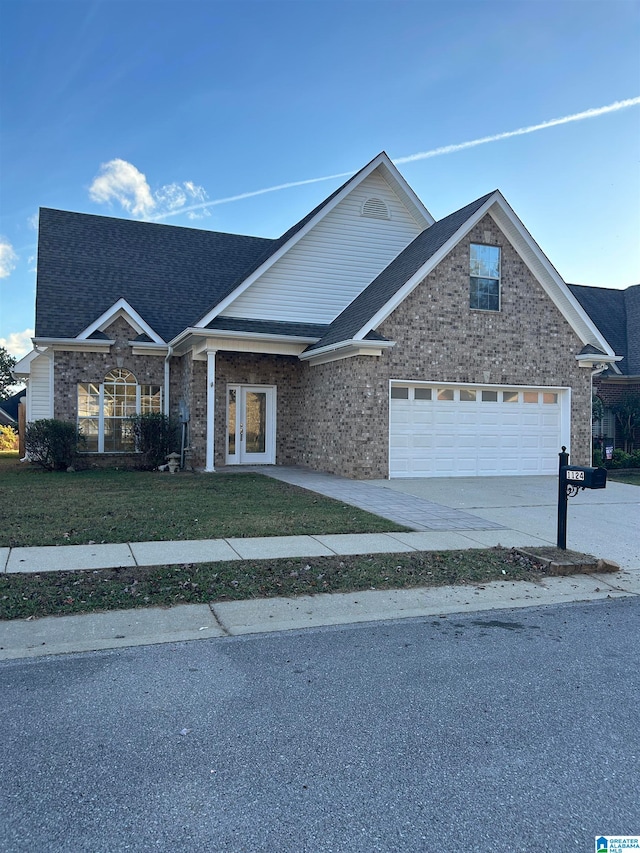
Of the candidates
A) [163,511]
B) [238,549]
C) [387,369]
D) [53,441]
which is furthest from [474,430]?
[53,441]

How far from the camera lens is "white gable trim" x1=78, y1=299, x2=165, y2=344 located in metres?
18.7

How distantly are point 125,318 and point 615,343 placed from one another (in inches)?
705

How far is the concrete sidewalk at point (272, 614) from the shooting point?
5.30 metres

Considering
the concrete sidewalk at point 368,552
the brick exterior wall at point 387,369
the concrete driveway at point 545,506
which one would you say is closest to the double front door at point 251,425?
the brick exterior wall at point 387,369

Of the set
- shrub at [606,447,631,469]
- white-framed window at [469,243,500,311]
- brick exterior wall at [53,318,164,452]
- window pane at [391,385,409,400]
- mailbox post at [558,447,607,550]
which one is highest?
white-framed window at [469,243,500,311]

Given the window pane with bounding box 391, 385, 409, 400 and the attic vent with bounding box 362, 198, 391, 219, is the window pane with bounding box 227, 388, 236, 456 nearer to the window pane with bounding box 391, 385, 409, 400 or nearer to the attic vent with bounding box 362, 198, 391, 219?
the window pane with bounding box 391, 385, 409, 400

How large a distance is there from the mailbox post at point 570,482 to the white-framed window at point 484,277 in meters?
8.89

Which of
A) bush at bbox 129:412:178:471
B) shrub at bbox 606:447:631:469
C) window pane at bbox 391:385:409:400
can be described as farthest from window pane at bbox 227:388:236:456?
shrub at bbox 606:447:631:469

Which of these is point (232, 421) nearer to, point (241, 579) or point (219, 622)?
point (241, 579)

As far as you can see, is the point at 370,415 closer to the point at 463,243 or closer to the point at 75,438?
the point at 463,243

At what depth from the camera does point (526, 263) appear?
55.7 ft

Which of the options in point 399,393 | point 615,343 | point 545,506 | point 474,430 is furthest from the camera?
point 615,343

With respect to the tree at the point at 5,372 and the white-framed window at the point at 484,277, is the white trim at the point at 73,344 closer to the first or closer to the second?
the white-framed window at the point at 484,277

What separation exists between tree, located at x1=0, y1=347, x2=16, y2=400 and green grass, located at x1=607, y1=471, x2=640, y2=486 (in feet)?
104
